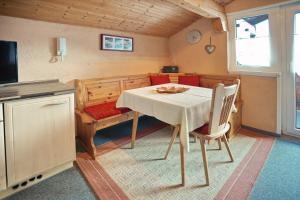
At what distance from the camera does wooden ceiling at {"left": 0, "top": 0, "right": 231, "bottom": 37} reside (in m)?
2.22

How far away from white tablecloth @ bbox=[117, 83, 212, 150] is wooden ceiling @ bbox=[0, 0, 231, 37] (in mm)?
1266

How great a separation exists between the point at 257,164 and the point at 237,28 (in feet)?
7.43

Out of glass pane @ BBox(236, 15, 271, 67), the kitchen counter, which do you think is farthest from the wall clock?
the kitchen counter

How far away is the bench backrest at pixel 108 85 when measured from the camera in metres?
2.86

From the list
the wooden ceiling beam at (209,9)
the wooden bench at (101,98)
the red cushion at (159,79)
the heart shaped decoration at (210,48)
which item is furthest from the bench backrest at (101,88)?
the wooden ceiling beam at (209,9)

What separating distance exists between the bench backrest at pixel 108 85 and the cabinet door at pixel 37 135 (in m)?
0.82

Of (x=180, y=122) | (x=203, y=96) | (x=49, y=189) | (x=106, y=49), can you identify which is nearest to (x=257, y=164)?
(x=203, y=96)

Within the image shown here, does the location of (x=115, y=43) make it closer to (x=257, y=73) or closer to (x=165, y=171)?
(x=165, y=171)

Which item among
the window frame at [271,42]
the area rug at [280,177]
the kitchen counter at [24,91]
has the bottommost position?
the area rug at [280,177]

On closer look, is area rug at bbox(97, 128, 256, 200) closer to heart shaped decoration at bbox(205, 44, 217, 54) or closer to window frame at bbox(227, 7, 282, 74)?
window frame at bbox(227, 7, 282, 74)

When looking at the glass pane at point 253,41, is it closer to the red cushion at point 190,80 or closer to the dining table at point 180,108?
the red cushion at point 190,80

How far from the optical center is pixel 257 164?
7.20 feet

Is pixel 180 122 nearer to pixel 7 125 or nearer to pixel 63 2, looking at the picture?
pixel 7 125

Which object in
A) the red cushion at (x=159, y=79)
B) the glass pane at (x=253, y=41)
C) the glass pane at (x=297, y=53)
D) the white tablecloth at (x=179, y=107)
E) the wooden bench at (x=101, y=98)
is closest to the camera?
the white tablecloth at (x=179, y=107)
